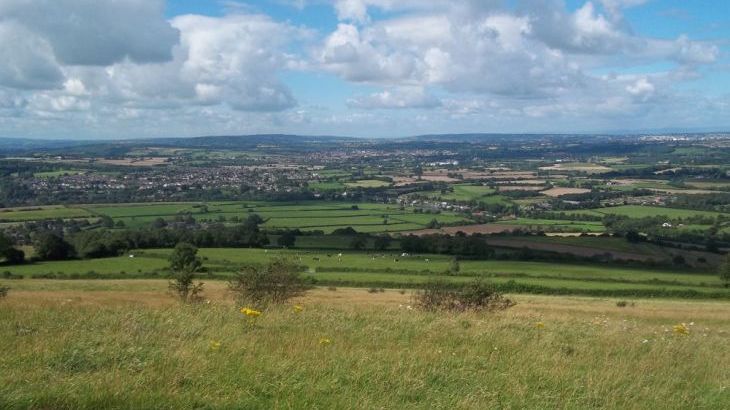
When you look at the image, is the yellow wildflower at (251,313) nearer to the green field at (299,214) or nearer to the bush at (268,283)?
the bush at (268,283)

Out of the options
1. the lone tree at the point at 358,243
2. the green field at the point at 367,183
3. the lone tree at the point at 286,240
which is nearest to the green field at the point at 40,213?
the lone tree at the point at 286,240

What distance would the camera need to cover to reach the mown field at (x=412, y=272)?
1747 inches

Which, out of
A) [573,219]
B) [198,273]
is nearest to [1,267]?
[198,273]

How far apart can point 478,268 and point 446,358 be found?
1780 inches

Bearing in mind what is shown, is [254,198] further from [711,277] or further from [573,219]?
[711,277]

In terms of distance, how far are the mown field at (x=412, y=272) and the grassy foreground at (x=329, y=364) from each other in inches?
1218

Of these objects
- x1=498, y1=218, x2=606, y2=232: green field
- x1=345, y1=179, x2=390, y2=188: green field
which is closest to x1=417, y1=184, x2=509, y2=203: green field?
x1=345, y1=179, x2=390, y2=188: green field

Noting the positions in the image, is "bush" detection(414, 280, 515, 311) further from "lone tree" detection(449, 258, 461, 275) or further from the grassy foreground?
"lone tree" detection(449, 258, 461, 275)

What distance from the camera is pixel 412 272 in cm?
5066

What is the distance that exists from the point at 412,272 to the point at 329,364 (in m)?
43.7

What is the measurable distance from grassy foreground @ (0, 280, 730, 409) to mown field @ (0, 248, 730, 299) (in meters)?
30.9

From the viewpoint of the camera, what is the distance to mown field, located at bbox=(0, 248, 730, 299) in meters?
44.4

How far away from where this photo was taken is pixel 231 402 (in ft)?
19.5

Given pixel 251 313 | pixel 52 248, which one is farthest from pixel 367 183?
pixel 251 313
